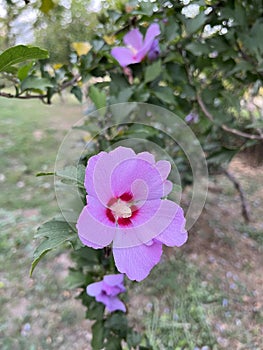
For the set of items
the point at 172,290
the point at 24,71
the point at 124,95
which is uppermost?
the point at 24,71

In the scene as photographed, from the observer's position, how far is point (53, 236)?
1.21 ft

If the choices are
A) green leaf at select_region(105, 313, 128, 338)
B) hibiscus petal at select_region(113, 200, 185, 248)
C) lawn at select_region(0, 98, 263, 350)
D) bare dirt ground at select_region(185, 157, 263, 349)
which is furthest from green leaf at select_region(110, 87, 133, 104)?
bare dirt ground at select_region(185, 157, 263, 349)

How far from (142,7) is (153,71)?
0.14 metres

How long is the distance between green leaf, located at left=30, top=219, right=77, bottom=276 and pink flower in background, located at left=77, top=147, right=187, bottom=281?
54 millimetres

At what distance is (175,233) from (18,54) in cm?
→ 22

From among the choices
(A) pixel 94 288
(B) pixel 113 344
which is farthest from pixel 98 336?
(A) pixel 94 288

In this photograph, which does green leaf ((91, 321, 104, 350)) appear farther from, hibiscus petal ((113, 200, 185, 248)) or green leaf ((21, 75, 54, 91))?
hibiscus petal ((113, 200, 185, 248))

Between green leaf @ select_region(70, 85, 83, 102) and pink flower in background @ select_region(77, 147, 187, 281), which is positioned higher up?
pink flower in background @ select_region(77, 147, 187, 281)

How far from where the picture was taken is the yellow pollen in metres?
0.31

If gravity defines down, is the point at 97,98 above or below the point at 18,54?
below

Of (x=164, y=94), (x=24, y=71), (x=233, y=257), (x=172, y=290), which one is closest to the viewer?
(x=24, y=71)

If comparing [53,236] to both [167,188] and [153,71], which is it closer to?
[167,188]

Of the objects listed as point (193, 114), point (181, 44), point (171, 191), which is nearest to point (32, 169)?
point (193, 114)

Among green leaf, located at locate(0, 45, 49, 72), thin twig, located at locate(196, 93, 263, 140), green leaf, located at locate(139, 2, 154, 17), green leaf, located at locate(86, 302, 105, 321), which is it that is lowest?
green leaf, located at locate(86, 302, 105, 321)
